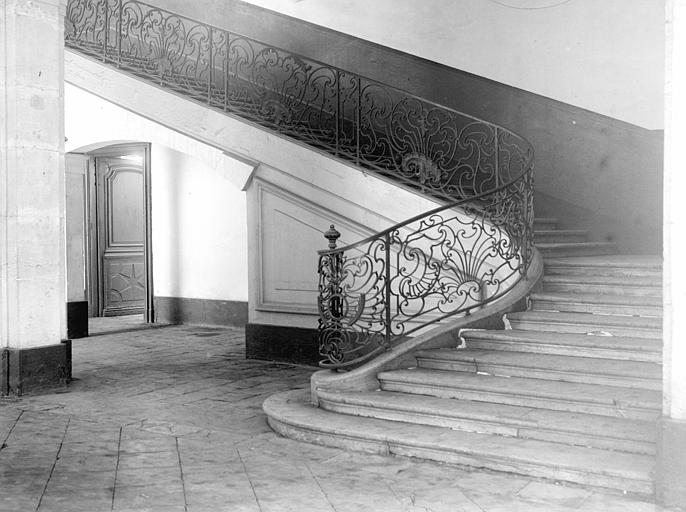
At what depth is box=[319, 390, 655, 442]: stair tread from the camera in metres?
4.56

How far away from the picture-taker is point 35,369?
6754 millimetres

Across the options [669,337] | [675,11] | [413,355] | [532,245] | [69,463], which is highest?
[675,11]

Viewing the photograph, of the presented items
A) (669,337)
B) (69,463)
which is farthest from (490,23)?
(69,463)

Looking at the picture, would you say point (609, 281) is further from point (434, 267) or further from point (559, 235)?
point (559, 235)

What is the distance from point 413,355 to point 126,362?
148 inches

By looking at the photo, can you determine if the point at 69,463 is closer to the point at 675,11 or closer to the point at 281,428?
the point at 281,428

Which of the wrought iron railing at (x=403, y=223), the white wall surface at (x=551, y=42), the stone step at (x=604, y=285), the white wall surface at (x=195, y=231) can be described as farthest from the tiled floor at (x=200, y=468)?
the white wall surface at (x=551, y=42)

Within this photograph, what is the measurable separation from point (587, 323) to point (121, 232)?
869cm

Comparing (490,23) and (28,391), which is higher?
(490,23)

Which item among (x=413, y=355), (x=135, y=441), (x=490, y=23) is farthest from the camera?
(x=490, y=23)

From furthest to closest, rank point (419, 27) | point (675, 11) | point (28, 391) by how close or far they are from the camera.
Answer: point (419, 27) → point (28, 391) → point (675, 11)

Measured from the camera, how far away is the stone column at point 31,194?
6629 mm

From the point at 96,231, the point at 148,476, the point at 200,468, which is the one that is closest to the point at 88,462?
the point at 148,476

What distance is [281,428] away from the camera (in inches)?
215
